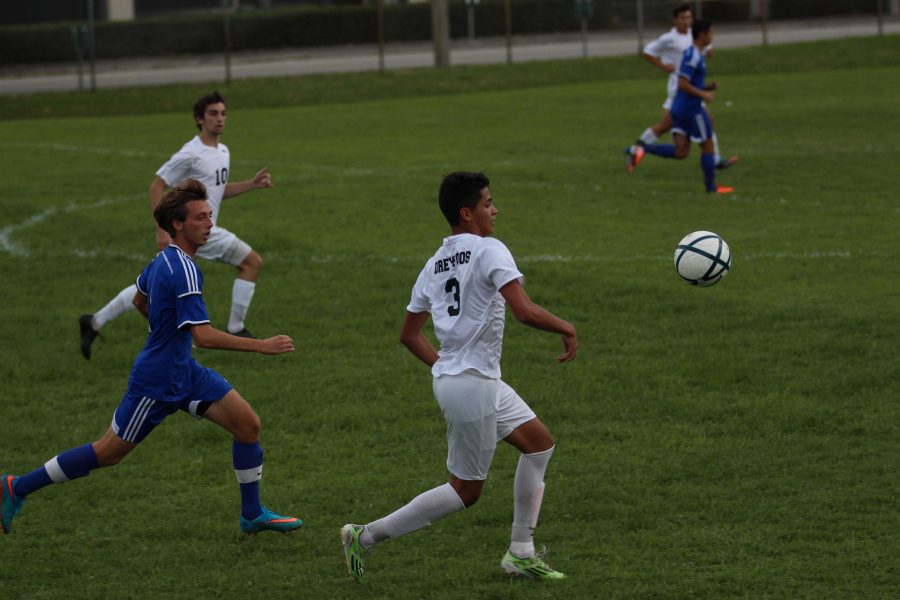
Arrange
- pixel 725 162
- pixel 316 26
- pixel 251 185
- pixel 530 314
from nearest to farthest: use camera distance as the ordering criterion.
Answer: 1. pixel 530 314
2. pixel 251 185
3. pixel 725 162
4. pixel 316 26

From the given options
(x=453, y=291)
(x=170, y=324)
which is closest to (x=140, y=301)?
(x=170, y=324)

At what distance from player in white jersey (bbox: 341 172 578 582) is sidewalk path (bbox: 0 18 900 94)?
30452 millimetres

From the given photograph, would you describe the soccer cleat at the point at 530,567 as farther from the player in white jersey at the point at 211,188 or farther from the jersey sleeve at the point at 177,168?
the jersey sleeve at the point at 177,168

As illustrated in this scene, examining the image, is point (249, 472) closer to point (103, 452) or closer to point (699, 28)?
point (103, 452)

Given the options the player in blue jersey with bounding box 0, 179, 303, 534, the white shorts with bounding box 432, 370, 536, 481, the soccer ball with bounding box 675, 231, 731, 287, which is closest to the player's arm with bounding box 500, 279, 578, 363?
the white shorts with bounding box 432, 370, 536, 481

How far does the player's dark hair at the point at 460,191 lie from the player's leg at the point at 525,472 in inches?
38.5

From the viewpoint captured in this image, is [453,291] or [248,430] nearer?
[453,291]

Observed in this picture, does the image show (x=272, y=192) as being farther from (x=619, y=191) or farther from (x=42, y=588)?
(x=42, y=588)

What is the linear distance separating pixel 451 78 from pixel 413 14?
14.1 metres

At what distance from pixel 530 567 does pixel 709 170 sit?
12.0m

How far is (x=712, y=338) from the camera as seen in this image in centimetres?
1137

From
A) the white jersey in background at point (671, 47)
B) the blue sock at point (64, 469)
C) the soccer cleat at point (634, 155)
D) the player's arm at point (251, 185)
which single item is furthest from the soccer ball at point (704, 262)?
the white jersey in background at point (671, 47)

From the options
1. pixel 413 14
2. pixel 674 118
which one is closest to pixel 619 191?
pixel 674 118

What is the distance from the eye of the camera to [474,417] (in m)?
6.36
